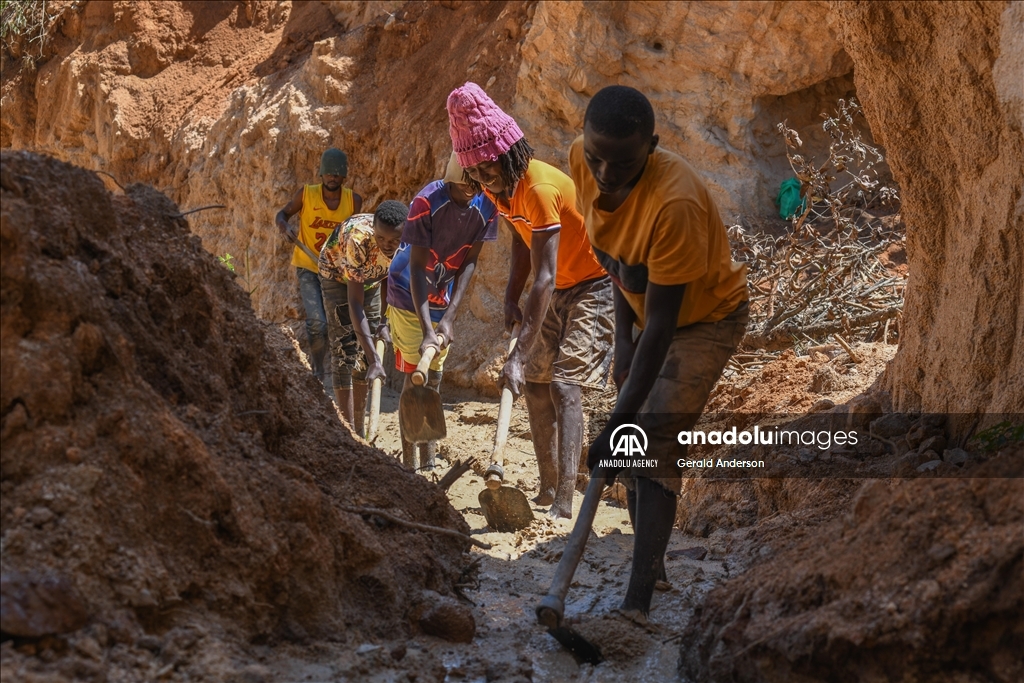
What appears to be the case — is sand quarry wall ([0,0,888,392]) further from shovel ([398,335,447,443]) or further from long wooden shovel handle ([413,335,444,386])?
long wooden shovel handle ([413,335,444,386])

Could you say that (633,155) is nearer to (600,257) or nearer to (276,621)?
(600,257)

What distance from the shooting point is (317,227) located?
6.94 metres

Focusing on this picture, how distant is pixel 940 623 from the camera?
1.92 m

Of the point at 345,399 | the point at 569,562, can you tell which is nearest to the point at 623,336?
the point at 569,562

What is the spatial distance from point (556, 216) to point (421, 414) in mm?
1532

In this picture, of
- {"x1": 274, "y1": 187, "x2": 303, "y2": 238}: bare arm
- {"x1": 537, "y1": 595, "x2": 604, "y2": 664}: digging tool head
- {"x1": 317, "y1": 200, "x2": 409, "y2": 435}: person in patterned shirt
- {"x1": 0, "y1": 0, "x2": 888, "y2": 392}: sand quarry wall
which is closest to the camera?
A: {"x1": 537, "y1": 595, "x2": 604, "y2": 664}: digging tool head

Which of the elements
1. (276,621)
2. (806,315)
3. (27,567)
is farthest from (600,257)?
(806,315)

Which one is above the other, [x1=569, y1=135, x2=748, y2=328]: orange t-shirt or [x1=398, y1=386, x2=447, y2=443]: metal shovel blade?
[x1=569, y1=135, x2=748, y2=328]: orange t-shirt

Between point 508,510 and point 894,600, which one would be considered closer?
point 894,600

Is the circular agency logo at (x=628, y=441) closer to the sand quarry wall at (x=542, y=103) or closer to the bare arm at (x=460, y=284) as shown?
the sand quarry wall at (x=542, y=103)

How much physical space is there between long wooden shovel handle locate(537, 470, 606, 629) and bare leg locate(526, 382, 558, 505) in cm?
180

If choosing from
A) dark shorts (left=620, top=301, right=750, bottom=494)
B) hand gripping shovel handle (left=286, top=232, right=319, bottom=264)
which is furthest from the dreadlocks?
hand gripping shovel handle (left=286, top=232, right=319, bottom=264)

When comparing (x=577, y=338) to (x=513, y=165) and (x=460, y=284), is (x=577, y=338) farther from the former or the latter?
(x=460, y=284)

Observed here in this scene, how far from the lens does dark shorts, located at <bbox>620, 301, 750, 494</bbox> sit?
9.30 feet
